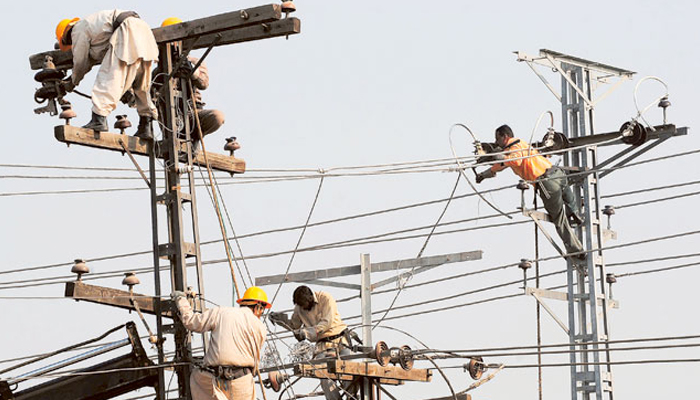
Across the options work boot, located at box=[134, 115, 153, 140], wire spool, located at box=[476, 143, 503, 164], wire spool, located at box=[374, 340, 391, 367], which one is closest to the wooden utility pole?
work boot, located at box=[134, 115, 153, 140]

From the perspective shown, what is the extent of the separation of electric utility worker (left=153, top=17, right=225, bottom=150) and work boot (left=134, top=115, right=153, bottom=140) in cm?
46

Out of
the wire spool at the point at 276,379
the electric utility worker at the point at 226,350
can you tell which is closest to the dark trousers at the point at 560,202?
the wire spool at the point at 276,379

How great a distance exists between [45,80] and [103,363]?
3085 millimetres

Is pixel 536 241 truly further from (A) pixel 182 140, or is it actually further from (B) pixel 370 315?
(A) pixel 182 140

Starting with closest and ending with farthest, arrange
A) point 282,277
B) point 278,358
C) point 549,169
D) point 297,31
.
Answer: point 297,31 < point 278,358 < point 282,277 < point 549,169

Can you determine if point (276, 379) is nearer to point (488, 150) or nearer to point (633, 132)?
point (488, 150)

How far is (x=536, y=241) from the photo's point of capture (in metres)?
24.3

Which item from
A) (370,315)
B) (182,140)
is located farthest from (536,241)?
(182,140)

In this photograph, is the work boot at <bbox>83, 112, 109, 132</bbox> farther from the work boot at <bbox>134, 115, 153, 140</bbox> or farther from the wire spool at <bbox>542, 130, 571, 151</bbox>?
the wire spool at <bbox>542, 130, 571, 151</bbox>

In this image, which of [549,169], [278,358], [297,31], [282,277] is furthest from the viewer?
[549,169]

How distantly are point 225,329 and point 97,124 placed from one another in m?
2.49

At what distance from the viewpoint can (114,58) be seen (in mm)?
19500

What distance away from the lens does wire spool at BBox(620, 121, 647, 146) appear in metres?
24.0

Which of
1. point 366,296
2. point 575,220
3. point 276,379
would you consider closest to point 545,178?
point 575,220
